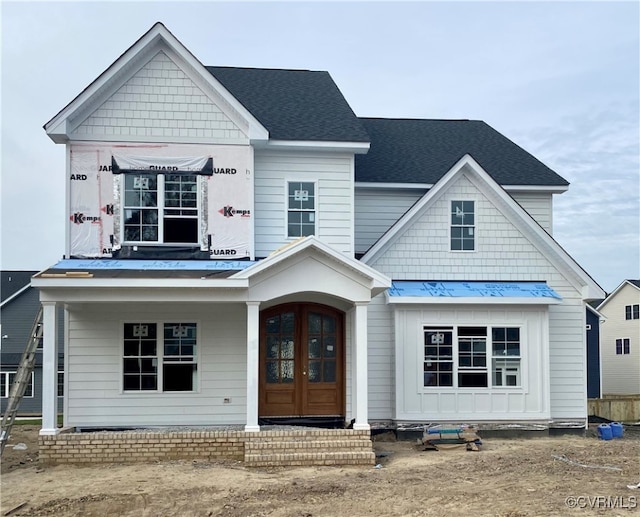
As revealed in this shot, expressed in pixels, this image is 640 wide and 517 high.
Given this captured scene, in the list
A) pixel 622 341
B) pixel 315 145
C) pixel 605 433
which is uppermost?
pixel 315 145

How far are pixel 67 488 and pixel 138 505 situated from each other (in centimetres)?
181

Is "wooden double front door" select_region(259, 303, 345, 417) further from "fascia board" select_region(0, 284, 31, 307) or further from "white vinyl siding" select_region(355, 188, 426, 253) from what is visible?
"fascia board" select_region(0, 284, 31, 307)

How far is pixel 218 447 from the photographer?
14133 mm

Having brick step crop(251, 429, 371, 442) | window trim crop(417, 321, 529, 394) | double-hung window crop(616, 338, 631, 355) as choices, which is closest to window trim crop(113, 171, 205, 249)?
brick step crop(251, 429, 371, 442)

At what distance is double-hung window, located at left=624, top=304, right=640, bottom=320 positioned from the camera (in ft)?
131

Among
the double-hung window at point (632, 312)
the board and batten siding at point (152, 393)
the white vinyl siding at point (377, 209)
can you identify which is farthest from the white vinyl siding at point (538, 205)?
the double-hung window at point (632, 312)

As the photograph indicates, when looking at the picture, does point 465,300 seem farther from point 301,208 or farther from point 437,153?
point 437,153

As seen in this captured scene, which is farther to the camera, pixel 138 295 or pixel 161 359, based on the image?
pixel 161 359

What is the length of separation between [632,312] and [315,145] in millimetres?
29563

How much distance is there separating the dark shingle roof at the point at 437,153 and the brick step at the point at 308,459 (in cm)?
760

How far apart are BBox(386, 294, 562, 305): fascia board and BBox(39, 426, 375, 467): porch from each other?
361 cm

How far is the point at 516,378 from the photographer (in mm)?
17062

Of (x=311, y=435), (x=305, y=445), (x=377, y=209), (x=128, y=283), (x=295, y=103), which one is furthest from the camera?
(x=377, y=209)

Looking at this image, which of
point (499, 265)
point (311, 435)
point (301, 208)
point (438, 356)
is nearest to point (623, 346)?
point (499, 265)
